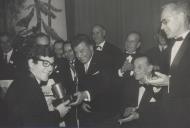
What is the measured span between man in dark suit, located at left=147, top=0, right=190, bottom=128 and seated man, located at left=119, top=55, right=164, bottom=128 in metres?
0.09

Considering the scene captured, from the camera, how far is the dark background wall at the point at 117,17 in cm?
418

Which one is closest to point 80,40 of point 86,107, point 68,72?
point 68,72

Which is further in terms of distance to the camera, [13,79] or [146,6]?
[13,79]

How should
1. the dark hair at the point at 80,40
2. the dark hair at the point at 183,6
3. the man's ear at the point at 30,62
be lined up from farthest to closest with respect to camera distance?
1. the man's ear at the point at 30,62
2. the dark hair at the point at 80,40
3. the dark hair at the point at 183,6

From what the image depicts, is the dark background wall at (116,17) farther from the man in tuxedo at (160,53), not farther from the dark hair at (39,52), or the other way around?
the dark hair at (39,52)

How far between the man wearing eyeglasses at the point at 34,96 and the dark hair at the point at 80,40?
292 mm

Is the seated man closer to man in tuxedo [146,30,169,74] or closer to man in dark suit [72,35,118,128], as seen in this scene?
man in tuxedo [146,30,169,74]

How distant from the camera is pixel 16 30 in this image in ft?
14.7

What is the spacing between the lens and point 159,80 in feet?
13.8

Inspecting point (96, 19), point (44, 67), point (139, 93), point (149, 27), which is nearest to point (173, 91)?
point (139, 93)

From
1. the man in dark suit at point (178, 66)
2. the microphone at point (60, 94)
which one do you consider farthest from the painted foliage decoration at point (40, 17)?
the man in dark suit at point (178, 66)

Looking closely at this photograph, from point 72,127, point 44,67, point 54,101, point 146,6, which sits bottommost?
point 72,127

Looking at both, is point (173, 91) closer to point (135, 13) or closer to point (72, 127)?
point (135, 13)

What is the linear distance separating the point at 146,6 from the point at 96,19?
1.86ft
